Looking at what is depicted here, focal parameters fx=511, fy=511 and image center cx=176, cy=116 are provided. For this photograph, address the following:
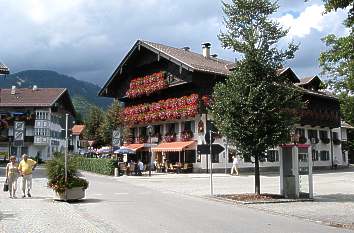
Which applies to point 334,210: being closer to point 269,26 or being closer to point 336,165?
point 269,26

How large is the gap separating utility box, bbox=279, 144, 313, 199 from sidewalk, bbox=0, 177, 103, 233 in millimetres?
8595

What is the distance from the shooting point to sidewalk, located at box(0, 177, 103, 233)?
464 inches

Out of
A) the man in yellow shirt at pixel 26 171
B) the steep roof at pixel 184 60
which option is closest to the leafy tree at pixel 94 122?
the steep roof at pixel 184 60

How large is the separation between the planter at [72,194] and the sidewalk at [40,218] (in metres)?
0.37

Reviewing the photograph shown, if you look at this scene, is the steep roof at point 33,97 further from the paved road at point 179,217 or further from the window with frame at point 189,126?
the paved road at point 179,217

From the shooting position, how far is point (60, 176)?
18.5 m

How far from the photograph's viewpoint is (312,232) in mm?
11898

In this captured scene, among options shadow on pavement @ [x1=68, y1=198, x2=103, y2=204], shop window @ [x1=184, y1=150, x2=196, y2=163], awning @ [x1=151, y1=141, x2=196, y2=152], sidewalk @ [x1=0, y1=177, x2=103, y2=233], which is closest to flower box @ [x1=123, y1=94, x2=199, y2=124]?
awning @ [x1=151, y1=141, x2=196, y2=152]

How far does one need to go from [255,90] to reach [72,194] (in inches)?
326

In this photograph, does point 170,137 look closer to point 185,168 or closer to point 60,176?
point 185,168

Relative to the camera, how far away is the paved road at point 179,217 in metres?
12.3

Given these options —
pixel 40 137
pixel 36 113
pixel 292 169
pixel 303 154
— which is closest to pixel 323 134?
pixel 303 154

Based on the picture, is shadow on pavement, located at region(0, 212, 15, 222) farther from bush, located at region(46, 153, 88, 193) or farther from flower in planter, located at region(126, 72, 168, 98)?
Answer: flower in planter, located at region(126, 72, 168, 98)

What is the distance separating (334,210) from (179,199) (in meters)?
6.37
